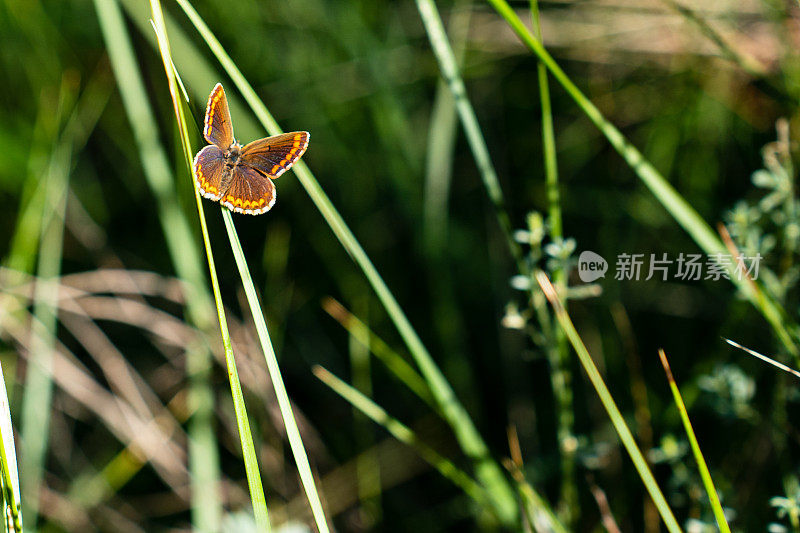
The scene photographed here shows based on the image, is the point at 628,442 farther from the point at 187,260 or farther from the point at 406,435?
the point at 187,260

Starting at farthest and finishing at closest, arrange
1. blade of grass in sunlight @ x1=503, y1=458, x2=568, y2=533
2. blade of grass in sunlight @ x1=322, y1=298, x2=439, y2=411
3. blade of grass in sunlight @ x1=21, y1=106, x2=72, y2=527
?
blade of grass in sunlight @ x1=21, y1=106, x2=72, y2=527
blade of grass in sunlight @ x1=322, y1=298, x2=439, y2=411
blade of grass in sunlight @ x1=503, y1=458, x2=568, y2=533

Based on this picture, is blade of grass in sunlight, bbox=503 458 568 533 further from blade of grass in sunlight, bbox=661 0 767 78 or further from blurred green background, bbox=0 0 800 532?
blade of grass in sunlight, bbox=661 0 767 78

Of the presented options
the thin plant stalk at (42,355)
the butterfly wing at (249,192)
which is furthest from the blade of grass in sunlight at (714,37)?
the thin plant stalk at (42,355)

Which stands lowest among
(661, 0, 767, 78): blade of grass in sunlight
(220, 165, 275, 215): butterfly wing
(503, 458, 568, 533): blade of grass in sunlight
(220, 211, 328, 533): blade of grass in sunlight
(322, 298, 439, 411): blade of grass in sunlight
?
(503, 458, 568, 533): blade of grass in sunlight

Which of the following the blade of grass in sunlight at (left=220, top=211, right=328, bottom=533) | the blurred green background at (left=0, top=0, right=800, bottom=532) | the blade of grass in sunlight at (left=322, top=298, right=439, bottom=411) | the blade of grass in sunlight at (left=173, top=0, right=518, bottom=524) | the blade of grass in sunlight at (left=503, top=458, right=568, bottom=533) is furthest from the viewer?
the blurred green background at (left=0, top=0, right=800, bottom=532)

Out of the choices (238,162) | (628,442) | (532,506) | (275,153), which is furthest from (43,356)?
(628,442)

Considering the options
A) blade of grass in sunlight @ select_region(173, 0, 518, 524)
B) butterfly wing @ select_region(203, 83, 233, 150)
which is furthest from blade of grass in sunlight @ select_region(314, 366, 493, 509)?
butterfly wing @ select_region(203, 83, 233, 150)

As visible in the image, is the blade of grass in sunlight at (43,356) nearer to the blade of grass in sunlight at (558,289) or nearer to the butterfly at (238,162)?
the butterfly at (238,162)
